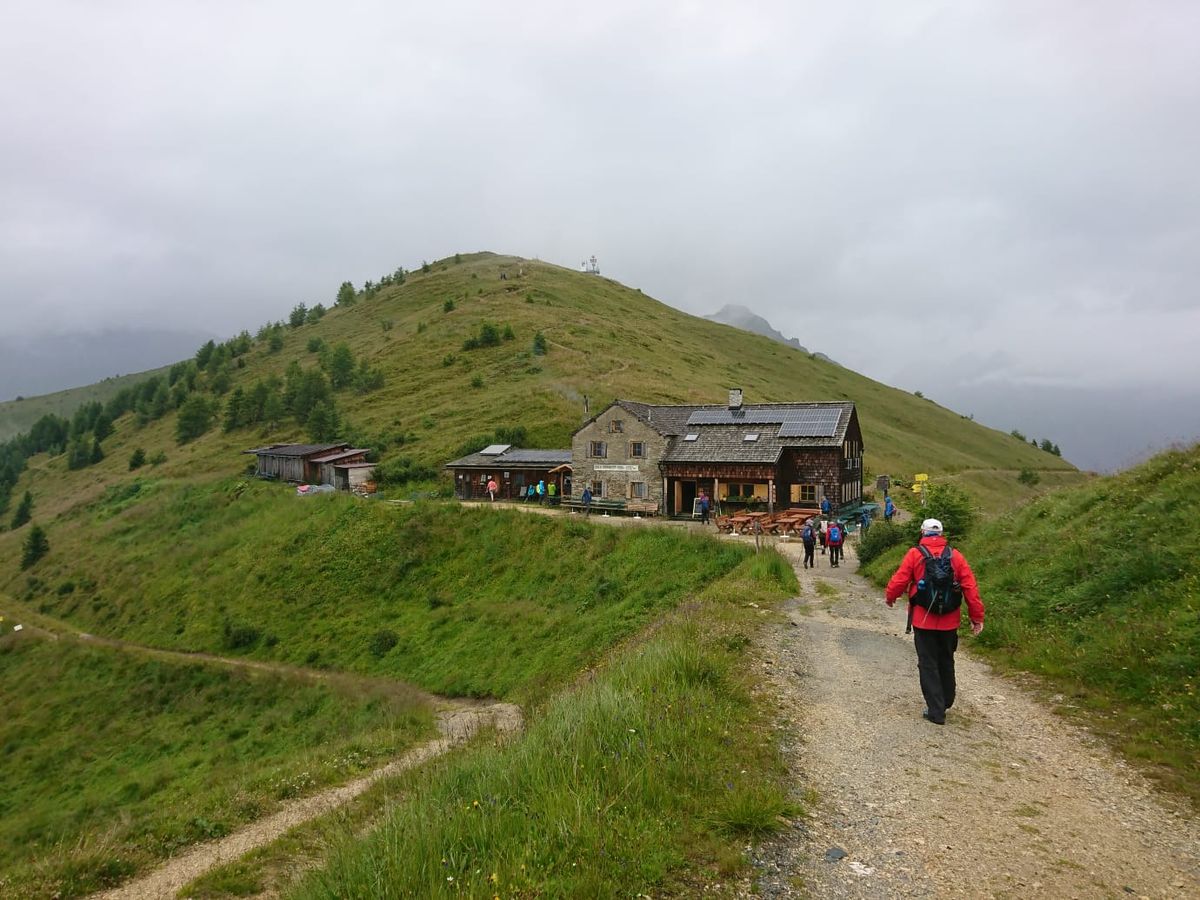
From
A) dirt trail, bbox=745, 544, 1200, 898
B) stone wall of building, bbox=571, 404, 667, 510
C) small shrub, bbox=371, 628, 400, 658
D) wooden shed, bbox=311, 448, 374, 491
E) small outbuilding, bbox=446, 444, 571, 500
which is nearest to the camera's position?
dirt trail, bbox=745, 544, 1200, 898

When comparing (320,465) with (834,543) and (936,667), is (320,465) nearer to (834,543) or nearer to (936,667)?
(834,543)

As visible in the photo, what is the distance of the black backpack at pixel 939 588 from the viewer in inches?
318

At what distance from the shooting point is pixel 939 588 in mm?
8109

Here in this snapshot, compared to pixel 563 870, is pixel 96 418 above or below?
above

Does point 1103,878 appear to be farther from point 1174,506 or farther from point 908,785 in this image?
point 1174,506

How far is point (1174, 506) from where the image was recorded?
11859mm

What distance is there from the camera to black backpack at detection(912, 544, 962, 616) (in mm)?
8078

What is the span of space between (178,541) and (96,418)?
3215 inches

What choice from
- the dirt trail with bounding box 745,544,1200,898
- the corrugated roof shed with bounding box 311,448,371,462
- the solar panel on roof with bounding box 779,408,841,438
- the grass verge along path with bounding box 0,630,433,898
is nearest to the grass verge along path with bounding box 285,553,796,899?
the dirt trail with bounding box 745,544,1200,898

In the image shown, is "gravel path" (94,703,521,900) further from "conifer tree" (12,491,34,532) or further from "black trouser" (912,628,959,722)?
"conifer tree" (12,491,34,532)

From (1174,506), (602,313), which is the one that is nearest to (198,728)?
(1174,506)

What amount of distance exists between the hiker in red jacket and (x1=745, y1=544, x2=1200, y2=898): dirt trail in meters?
0.53

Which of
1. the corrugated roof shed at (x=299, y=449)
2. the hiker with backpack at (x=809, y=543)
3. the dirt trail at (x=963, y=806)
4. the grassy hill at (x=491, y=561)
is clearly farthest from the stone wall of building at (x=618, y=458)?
the dirt trail at (x=963, y=806)

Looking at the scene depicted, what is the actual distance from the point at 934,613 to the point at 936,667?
35.4 inches
